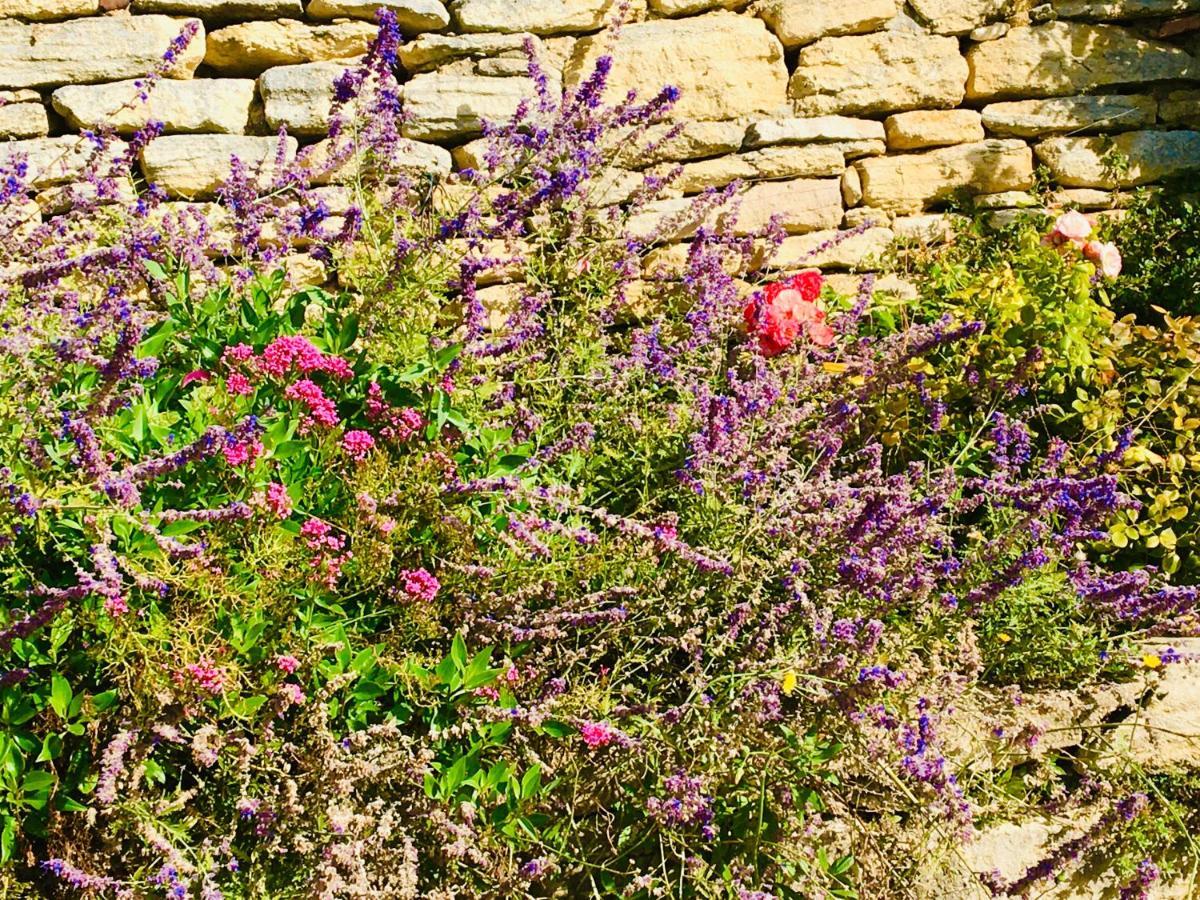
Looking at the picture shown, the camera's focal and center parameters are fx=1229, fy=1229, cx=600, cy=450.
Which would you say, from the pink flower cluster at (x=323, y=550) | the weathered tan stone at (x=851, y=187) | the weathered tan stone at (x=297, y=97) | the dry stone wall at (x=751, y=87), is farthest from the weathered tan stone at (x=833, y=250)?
the pink flower cluster at (x=323, y=550)

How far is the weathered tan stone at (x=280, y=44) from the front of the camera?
4.12 meters

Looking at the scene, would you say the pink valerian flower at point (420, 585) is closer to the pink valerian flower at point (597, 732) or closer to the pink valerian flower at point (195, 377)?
the pink valerian flower at point (597, 732)

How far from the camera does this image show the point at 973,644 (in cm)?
305

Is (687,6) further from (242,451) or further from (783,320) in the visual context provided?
(242,451)

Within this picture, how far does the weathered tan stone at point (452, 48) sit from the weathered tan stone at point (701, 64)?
23 centimetres

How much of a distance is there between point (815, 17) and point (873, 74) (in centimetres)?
30

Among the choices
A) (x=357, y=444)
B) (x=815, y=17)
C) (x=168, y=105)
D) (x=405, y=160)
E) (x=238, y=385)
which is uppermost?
(x=815, y=17)

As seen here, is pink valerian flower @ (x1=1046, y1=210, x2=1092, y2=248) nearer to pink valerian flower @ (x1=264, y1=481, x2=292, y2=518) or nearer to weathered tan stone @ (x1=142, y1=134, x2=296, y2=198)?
weathered tan stone @ (x1=142, y1=134, x2=296, y2=198)

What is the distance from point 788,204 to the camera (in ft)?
14.6

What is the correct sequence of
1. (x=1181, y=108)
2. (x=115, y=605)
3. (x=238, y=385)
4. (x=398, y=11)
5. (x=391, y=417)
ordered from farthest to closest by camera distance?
(x=1181, y=108)
(x=398, y=11)
(x=391, y=417)
(x=238, y=385)
(x=115, y=605)

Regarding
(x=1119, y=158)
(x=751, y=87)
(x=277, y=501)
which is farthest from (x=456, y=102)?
(x=1119, y=158)

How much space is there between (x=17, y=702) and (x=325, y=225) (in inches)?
79.4

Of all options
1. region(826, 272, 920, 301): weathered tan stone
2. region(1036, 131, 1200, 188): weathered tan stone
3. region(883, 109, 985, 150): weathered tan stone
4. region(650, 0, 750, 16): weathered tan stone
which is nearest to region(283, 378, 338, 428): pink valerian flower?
region(826, 272, 920, 301): weathered tan stone

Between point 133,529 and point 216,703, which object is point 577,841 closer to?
point 216,703
